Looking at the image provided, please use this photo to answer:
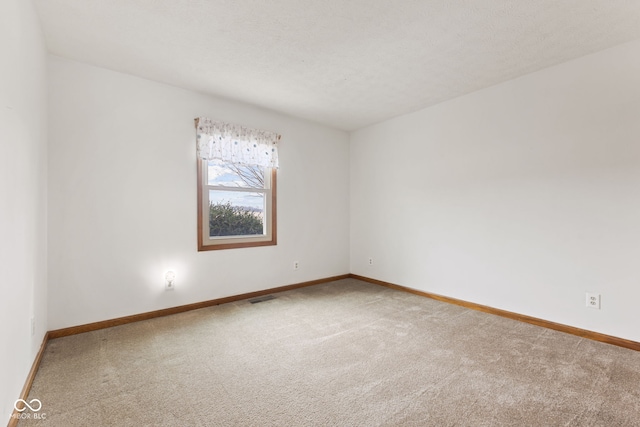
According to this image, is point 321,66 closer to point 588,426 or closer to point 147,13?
point 147,13

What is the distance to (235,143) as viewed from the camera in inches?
146

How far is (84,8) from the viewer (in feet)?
6.78

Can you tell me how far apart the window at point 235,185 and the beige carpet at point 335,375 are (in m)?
1.10

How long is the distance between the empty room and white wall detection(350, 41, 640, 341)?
0.02 m

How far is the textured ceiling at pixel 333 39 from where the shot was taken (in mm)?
2059

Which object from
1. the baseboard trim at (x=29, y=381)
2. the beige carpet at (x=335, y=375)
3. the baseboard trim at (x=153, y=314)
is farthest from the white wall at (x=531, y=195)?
the baseboard trim at (x=29, y=381)

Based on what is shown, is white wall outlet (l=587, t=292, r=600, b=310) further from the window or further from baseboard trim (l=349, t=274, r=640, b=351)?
the window

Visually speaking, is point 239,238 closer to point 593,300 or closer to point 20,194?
point 20,194

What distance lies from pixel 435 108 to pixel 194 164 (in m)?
3.11

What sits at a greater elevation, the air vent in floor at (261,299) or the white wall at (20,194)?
the white wall at (20,194)

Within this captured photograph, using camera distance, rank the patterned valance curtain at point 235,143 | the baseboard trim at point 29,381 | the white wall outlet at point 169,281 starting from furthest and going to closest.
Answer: the patterned valance curtain at point 235,143, the white wall outlet at point 169,281, the baseboard trim at point 29,381

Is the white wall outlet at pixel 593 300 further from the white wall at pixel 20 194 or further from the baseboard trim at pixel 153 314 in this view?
the white wall at pixel 20 194

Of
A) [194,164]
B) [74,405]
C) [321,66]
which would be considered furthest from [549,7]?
[74,405]

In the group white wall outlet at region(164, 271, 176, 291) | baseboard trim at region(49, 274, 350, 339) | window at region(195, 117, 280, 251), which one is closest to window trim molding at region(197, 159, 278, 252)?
window at region(195, 117, 280, 251)
